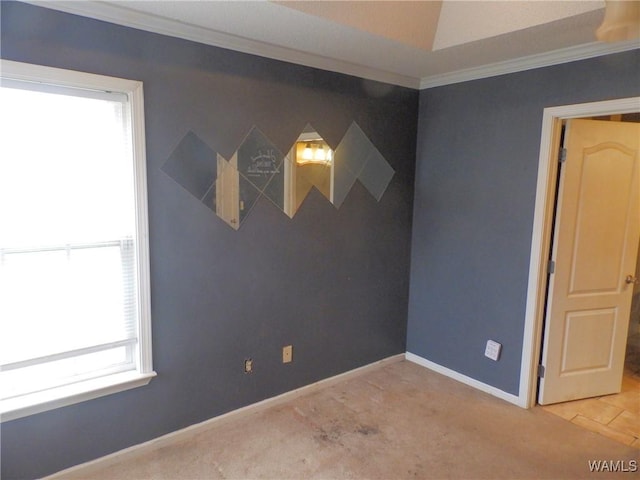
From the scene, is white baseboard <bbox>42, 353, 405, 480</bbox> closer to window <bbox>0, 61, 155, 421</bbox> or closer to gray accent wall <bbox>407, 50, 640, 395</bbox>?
window <bbox>0, 61, 155, 421</bbox>

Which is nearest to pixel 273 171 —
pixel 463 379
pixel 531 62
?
pixel 531 62

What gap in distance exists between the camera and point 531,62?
270 cm

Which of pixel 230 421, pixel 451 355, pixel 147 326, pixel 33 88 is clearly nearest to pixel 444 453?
pixel 451 355

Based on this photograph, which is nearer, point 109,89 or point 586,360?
point 109,89

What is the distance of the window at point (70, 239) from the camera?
6.25 ft

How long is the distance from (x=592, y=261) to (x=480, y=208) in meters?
0.82

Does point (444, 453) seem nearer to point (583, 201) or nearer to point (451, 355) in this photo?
point (451, 355)

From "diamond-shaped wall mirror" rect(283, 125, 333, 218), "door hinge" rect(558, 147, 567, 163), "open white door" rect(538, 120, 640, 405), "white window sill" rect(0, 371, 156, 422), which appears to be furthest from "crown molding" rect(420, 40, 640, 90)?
"white window sill" rect(0, 371, 156, 422)

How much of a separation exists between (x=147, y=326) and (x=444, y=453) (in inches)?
72.0

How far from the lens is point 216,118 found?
241 centimetres

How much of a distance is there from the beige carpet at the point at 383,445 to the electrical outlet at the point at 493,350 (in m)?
0.29

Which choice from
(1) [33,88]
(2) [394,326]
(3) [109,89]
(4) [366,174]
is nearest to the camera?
(1) [33,88]

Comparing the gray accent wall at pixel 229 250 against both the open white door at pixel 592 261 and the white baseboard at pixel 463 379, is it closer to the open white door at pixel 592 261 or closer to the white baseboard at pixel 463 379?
the white baseboard at pixel 463 379

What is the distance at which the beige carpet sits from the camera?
2.26 meters
